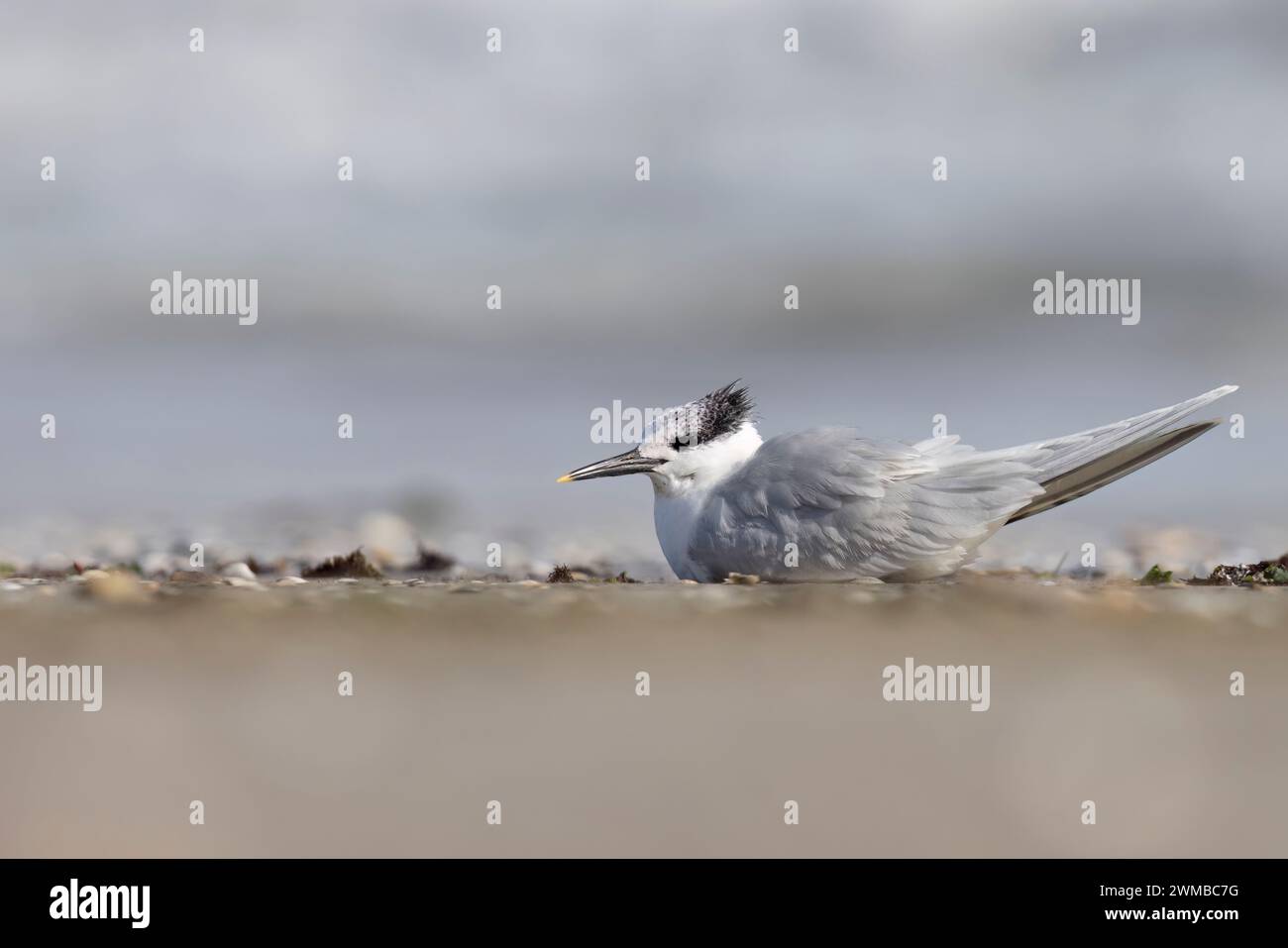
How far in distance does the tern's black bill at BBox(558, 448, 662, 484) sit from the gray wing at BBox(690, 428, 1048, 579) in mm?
633

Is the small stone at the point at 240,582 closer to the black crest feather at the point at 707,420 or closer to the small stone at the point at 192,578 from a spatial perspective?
the small stone at the point at 192,578

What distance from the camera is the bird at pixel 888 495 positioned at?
567cm

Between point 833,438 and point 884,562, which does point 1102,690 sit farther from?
point 833,438

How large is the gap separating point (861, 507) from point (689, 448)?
3.51 ft

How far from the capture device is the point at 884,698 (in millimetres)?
4391

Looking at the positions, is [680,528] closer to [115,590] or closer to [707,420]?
[707,420]

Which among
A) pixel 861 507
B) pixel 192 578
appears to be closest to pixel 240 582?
pixel 192 578

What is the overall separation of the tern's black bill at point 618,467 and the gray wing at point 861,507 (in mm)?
633

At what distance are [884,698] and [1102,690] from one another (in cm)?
73

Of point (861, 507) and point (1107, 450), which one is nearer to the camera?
point (861, 507)

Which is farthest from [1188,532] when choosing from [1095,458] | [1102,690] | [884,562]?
[1102,690]

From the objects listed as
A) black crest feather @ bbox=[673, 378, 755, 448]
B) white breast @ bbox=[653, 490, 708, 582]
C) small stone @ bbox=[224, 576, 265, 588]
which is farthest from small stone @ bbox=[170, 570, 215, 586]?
black crest feather @ bbox=[673, 378, 755, 448]

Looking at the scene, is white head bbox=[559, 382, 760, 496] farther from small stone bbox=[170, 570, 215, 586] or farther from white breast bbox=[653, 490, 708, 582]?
small stone bbox=[170, 570, 215, 586]

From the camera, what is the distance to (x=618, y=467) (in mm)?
6484
